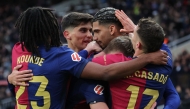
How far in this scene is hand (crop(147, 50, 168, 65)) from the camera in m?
3.71

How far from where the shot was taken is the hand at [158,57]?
3707 millimetres

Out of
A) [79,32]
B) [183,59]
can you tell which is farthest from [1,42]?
[79,32]

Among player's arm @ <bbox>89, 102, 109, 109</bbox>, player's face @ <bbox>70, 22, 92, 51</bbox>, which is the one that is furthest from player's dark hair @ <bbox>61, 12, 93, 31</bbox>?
player's arm @ <bbox>89, 102, 109, 109</bbox>

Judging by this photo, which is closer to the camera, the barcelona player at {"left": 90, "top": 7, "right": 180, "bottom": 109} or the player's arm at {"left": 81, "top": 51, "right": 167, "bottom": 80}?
the player's arm at {"left": 81, "top": 51, "right": 167, "bottom": 80}

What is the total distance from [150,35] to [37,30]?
36.8 inches

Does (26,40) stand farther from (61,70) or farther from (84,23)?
(84,23)

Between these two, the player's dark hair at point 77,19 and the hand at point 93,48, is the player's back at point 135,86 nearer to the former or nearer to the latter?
the hand at point 93,48

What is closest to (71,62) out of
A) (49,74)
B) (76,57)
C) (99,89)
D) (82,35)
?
(76,57)

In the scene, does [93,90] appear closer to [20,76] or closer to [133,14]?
[20,76]

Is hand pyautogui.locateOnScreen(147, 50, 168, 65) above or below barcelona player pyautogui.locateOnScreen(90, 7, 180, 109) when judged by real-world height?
below

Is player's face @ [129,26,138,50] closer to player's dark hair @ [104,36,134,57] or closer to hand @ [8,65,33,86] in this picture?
player's dark hair @ [104,36,134,57]

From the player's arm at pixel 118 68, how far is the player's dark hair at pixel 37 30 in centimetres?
39

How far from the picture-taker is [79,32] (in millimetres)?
4559

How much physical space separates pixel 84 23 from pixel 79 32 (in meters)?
0.10
